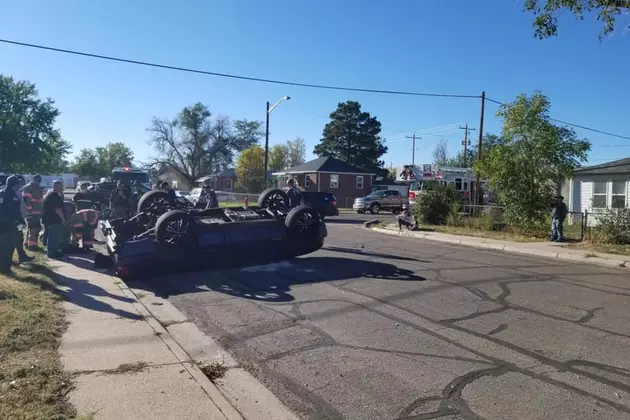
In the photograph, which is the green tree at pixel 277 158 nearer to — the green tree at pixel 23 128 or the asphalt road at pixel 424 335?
the green tree at pixel 23 128

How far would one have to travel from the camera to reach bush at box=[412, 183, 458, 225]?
2181 centimetres

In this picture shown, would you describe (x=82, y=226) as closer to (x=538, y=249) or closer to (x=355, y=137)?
(x=538, y=249)

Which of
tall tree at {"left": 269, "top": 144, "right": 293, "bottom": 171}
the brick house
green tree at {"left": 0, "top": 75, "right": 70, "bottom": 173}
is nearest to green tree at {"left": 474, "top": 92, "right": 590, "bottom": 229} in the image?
the brick house

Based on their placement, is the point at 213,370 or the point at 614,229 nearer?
the point at 213,370

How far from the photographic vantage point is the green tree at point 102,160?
107438 mm

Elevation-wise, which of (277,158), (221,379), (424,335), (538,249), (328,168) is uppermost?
(277,158)

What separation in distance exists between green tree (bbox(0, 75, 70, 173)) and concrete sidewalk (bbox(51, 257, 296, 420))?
1992 inches

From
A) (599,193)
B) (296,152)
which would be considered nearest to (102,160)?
(296,152)

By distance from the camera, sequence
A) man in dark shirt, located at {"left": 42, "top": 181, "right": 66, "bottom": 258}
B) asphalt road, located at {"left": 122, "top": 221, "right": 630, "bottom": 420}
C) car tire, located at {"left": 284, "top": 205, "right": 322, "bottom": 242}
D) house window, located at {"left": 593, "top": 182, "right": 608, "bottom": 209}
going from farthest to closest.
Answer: house window, located at {"left": 593, "top": 182, "right": 608, "bottom": 209} < man in dark shirt, located at {"left": 42, "top": 181, "right": 66, "bottom": 258} < car tire, located at {"left": 284, "top": 205, "right": 322, "bottom": 242} < asphalt road, located at {"left": 122, "top": 221, "right": 630, "bottom": 420}

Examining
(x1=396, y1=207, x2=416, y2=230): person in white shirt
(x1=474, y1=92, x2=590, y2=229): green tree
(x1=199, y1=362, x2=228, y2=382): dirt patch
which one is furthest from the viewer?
(x1=396, y1=207, x2=416, y2=230): person in white shirt

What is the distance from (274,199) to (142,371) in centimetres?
783

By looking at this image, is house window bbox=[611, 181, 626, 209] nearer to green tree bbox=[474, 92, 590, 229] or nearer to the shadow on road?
green tree bbox=[474, 92, 590, 229]

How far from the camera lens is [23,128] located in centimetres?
5194

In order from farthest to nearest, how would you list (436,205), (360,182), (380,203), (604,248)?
(360,182), (380,203), (436,205), (604,248)
